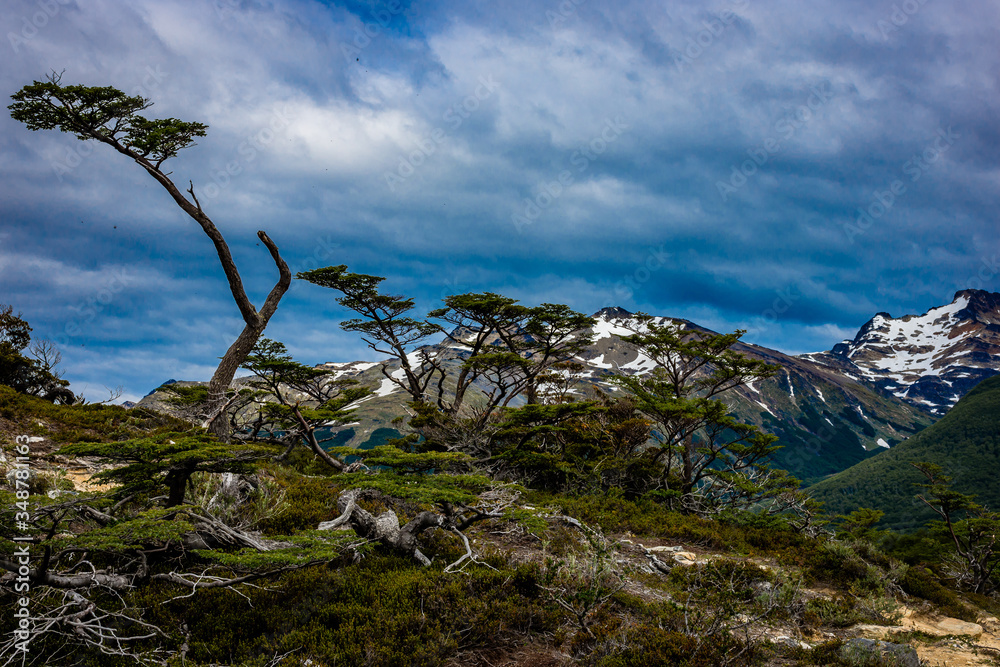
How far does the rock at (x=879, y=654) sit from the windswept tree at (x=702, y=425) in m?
8.98

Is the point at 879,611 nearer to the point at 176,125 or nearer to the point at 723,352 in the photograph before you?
the point at 723,352

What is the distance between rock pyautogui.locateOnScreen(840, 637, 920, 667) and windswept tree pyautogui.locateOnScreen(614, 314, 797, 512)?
29.5 feet

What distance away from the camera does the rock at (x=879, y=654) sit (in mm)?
6098

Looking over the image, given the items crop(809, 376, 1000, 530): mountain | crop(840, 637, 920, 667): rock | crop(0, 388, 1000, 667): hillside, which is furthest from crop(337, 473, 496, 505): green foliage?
crop(809, 376, 1000, 530): mountain

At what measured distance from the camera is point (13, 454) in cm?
1180

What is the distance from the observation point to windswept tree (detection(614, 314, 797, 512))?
16.2 metres

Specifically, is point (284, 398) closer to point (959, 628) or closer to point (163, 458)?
point (163, 458)

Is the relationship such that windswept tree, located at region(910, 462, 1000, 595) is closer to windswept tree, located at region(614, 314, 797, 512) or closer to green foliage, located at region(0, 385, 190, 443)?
windswept tree, located at region(614, 314, 797, 512)

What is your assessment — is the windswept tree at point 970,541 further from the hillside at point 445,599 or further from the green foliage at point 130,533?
the green foliage at point 130,533

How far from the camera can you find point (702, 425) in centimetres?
1697

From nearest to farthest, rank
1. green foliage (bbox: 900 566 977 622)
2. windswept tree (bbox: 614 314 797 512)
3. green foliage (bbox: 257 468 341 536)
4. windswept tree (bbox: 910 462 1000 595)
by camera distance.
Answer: green foliage (bbox: 257 468 341 536), green foliage (bbox: 900 566 977 622), windswept tree (bbox: 910 462 1000 595), windswept tree (bbox: 614 314 797 512)

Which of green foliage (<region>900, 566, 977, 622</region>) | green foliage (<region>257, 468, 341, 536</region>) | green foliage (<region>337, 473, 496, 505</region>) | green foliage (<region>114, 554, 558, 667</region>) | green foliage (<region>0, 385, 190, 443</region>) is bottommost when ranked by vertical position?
green foliage (<region>114, 554, 558, 667</region>)

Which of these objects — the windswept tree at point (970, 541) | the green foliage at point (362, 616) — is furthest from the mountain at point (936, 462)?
the green foliage at point (362, 616)

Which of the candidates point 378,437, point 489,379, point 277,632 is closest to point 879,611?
point 277,632
